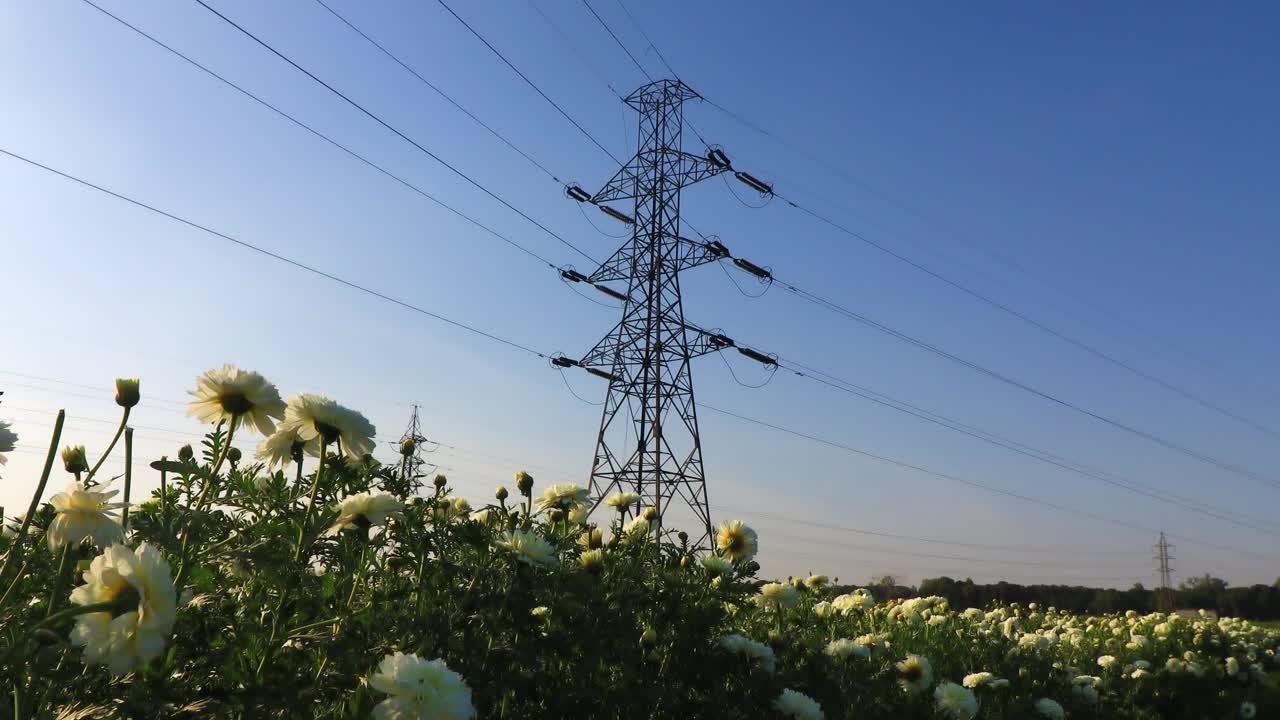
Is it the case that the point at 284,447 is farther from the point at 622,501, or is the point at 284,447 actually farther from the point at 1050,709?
the point at 1050,709

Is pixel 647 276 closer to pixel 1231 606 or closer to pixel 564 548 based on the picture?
pixel 564 548

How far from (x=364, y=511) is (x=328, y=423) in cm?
21

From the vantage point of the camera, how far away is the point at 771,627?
423 cm

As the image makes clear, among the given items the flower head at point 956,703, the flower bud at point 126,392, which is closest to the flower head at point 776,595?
the flower head at point 956,703

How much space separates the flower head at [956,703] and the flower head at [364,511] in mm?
2913

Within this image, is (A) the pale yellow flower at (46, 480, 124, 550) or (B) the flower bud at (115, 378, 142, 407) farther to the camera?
(B) the flower bud at (115, 378, 142, 407)

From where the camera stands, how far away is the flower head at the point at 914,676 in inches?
155

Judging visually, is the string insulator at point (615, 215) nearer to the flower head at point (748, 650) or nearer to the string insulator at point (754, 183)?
the string insulator at point (754, 183)

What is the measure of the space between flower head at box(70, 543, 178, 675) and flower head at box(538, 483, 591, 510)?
2.18 meters

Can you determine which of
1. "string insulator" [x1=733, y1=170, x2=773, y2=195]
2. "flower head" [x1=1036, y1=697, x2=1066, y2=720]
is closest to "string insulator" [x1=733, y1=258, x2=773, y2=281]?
"string insulator" [x1=733, y1=170, x2=773, y2=195]

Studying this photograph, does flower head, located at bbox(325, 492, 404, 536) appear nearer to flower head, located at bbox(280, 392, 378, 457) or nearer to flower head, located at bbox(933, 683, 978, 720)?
flower head, located at bbox(280, 392, 378, 457)

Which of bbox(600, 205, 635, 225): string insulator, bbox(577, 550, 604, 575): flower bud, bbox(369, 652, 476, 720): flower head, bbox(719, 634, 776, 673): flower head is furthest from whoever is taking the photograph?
bbox(600, 205, 635, 225): string insulator

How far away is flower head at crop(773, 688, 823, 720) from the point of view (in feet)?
9.46

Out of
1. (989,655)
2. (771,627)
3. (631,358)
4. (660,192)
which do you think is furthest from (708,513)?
(771,627)
